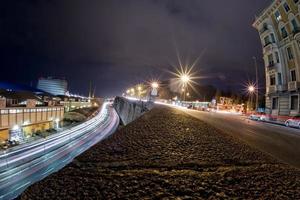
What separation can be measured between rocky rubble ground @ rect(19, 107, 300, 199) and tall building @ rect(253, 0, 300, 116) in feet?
94.2

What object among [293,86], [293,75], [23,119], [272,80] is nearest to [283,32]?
[293,75]

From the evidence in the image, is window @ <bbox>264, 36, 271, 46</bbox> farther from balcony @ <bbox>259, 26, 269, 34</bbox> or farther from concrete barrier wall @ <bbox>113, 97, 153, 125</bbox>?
concrete barrier wall @ <bbox>113, 97, 153, 125</bbox>

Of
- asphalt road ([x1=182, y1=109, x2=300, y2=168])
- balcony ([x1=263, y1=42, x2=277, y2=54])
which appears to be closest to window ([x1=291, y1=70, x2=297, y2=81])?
balcony ([x1=263, y1=42, x2=277, y2=54])

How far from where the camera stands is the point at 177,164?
4.46 meters

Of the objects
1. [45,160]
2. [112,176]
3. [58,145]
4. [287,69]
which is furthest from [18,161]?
[287,69]

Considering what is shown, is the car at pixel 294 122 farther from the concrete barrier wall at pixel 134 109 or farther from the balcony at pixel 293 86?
the concrete barrier wall at pixel 134 109

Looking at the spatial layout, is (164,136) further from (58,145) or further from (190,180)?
(58,145)

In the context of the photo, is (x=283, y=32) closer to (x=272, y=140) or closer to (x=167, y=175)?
(x=272, y=140)

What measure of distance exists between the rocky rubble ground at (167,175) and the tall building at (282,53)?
94.2 feet

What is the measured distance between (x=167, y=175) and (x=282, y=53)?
1434 inches

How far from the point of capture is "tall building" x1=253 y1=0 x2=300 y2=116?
92.6ft

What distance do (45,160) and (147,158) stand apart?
2028cm

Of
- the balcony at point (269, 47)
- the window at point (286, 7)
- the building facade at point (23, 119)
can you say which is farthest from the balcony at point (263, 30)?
the building facade at point (23, 119)

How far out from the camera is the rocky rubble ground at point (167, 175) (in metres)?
3.02
